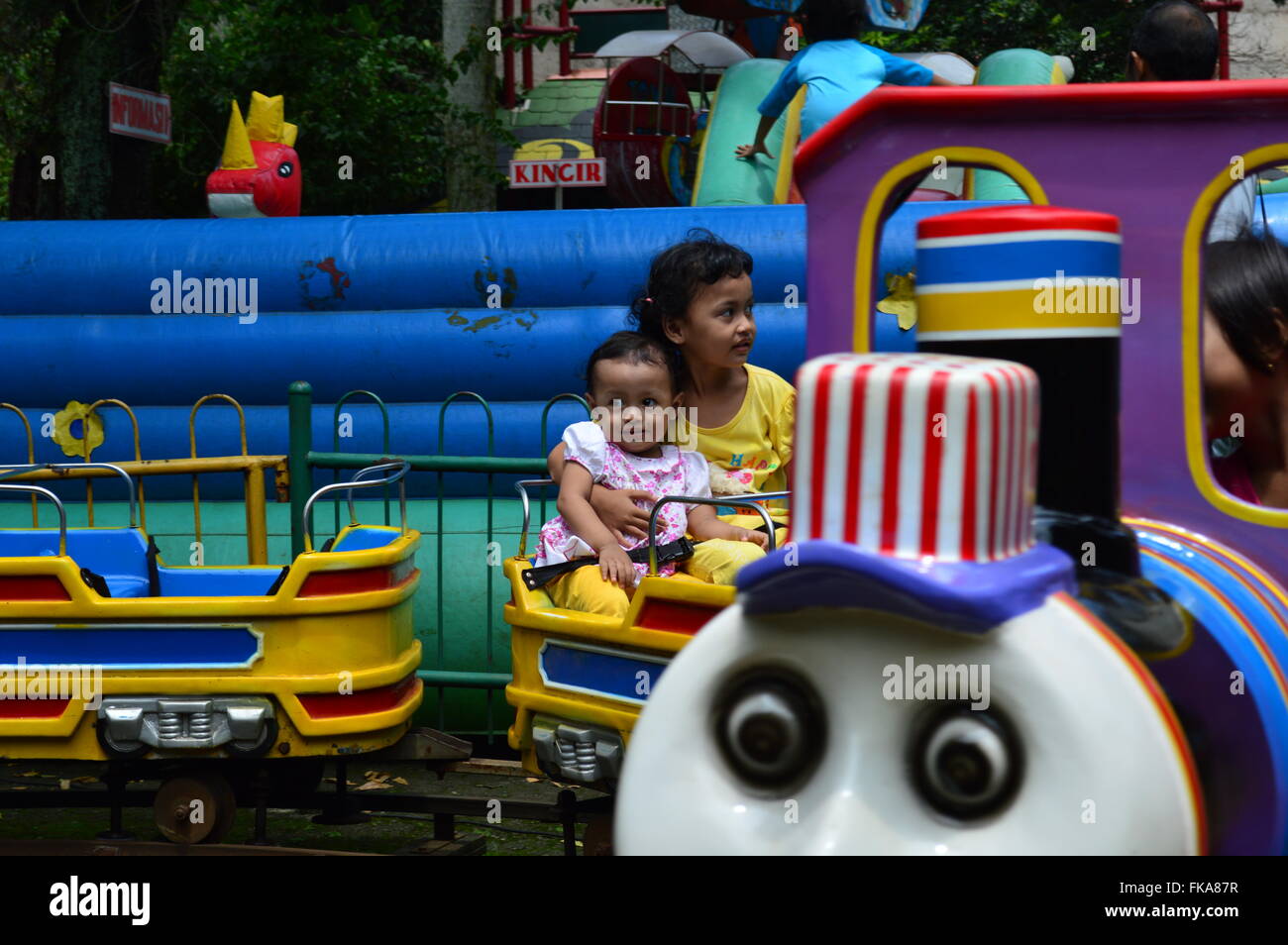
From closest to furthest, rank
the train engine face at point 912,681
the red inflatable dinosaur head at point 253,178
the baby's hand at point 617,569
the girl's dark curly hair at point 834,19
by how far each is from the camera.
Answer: the train engine face at point 912,681
the baby's hand at point 617,569
the girl's dark curly hair at point 834,19
the red inflatable dinosaur head at point 253,178

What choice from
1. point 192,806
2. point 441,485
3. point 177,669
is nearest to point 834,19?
point 441,485

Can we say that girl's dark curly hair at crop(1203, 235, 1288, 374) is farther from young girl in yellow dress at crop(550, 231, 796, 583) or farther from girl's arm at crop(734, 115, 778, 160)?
girl's arm at crop(734, 115, 778, 160)

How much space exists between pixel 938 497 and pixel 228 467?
357 centimetres

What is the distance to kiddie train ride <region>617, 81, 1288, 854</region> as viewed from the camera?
1164mm

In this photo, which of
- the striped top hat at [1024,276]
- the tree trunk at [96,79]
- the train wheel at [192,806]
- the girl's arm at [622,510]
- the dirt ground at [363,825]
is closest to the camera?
the striped top hat at [1024,276]

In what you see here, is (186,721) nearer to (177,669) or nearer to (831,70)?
(177,669)

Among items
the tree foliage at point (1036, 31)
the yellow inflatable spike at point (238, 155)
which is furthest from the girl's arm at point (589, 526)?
the tree foliage at point (1036, 31)

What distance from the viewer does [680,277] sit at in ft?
10.9

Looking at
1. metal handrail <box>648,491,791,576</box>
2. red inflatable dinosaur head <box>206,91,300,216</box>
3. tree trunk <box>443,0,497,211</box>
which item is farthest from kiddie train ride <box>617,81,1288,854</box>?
tree trunk <box>443,0,497,211</box>

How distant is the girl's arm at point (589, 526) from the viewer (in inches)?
123

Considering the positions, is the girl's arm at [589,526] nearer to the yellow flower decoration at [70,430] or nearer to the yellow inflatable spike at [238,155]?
the yellow flower decoration at [70,430]

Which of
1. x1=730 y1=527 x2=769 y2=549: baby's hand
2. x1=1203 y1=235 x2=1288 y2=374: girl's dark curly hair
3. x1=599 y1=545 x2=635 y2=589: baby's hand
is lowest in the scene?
x1=599 y1=545 x2=635 y2=589: baby's hand

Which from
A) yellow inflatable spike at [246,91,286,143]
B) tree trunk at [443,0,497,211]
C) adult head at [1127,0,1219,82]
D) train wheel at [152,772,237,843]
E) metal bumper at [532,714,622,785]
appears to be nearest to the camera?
metal bumper at [532,714,622,785]

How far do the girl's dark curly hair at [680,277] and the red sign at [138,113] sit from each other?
4.51 meters
